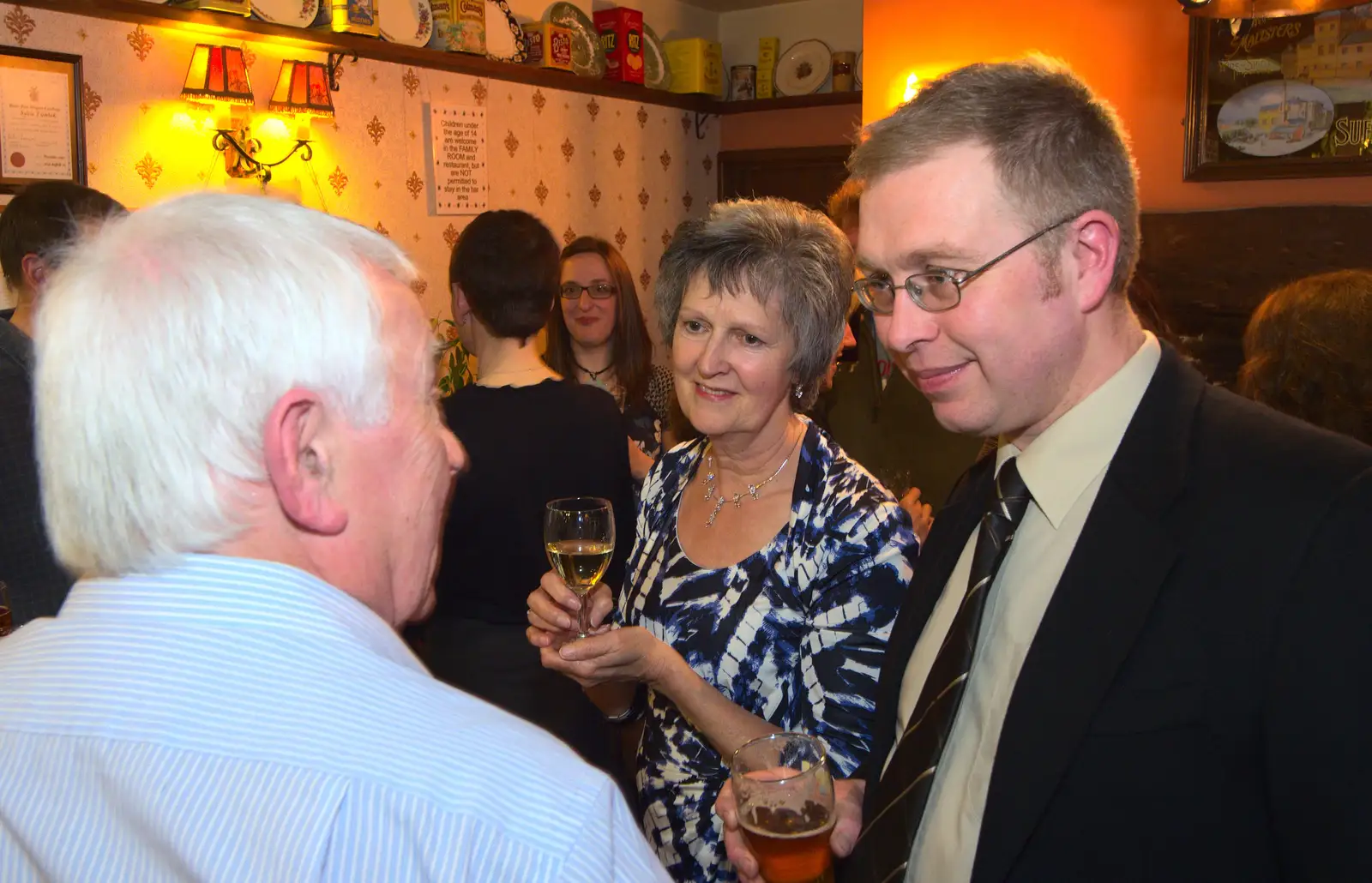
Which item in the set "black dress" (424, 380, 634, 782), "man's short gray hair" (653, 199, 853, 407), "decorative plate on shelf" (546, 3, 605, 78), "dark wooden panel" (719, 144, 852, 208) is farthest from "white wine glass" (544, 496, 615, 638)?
"dark wooden panel" (719, 144, 852, 208)

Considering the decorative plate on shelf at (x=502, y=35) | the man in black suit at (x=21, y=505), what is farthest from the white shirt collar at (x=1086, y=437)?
the decorative plate on shelf at (x=502, y=35)

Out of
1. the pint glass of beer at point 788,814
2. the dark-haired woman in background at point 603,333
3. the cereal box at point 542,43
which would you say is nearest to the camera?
the pint glass of beer at point 788,814

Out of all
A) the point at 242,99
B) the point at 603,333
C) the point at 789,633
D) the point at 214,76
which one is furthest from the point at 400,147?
the point at 789,633

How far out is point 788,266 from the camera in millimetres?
1964

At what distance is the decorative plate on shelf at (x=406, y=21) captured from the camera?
509 cm

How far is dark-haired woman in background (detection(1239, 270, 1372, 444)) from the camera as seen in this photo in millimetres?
2223

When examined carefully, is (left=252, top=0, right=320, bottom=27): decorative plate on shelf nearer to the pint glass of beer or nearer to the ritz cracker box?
the ritz cracker box

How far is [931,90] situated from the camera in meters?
1.31

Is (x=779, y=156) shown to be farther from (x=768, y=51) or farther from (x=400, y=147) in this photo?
(x=400, y=147)

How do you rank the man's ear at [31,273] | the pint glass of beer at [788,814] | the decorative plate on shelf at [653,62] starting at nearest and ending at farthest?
the pint glass of beer at [788,814] → the man's ear at [31,273] → the decorative plate on shelf at [653,62]

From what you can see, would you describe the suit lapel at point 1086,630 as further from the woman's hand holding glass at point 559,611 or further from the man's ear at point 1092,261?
the woman's hand holding glass at point 559,611

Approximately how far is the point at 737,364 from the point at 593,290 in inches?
85.0

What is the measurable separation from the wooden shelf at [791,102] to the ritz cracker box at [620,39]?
41.1 inches

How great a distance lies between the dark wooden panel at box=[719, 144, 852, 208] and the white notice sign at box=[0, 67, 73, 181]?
4110 mm
